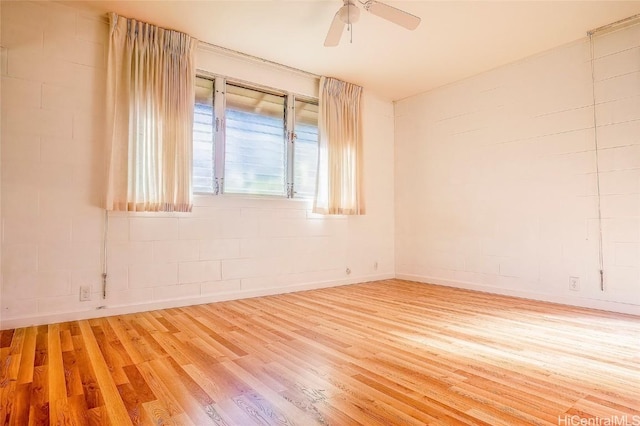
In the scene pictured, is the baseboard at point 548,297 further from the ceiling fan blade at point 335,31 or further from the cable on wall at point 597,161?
the ceiling fan blade at point 335,31

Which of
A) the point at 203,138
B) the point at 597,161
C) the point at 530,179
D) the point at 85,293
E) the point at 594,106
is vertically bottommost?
the point at 85,293

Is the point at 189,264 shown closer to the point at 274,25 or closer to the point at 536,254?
the point at 274,25

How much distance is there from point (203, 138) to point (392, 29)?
2.21 meters

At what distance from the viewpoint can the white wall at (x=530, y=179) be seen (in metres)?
3.34

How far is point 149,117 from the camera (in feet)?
A: 10.7

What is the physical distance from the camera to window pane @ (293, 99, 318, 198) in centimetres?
441

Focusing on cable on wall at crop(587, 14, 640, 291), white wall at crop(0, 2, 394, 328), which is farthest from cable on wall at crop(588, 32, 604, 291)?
white wall at crop(0, 2, 394, 328)

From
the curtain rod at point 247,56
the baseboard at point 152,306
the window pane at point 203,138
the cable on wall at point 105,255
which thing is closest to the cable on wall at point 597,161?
the baseboard at point 152,306

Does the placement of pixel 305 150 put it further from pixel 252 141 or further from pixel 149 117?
pixel 149 117

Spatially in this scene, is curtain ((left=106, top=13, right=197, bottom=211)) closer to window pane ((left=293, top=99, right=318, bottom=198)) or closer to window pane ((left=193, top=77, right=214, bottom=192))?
window pane ((left=193, top=77, right=214, bottom=192))

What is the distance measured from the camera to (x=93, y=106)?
3.11 metres

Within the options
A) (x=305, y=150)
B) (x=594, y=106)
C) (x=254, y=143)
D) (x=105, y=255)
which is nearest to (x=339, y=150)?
(x=305, y=150)

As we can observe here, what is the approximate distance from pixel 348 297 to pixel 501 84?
125 inches

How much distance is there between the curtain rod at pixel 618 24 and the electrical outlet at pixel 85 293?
5.30 m
